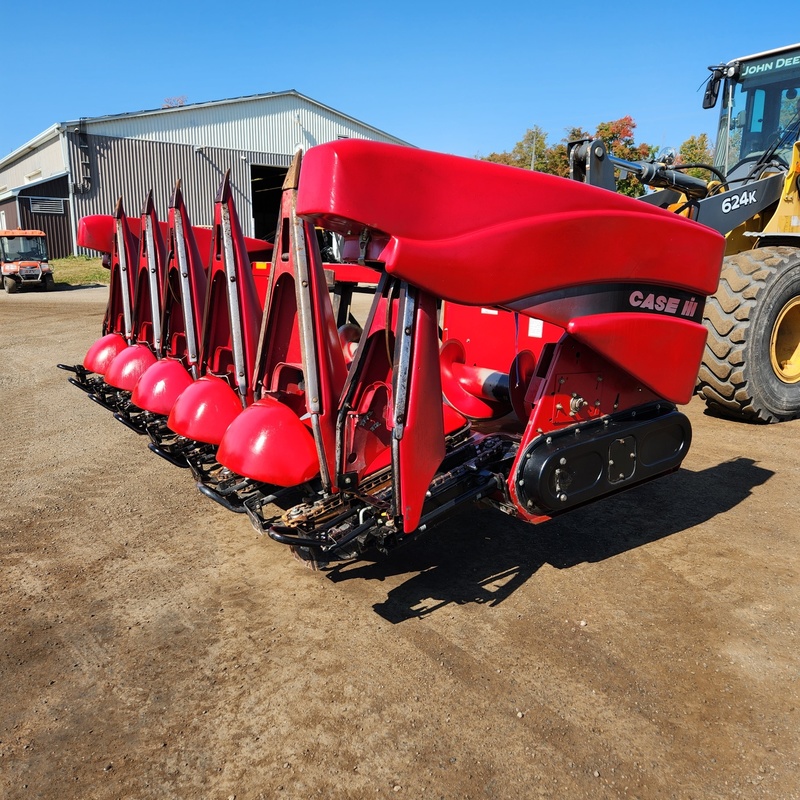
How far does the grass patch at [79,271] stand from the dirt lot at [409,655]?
19.8m

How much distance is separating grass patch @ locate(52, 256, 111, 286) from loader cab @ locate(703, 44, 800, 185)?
1959 centimetres

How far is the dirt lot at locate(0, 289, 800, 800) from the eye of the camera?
6.40 ft

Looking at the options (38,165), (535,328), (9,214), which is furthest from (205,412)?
(38,165)

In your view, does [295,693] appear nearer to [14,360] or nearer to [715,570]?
[715,570]

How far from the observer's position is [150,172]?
23188 millimetres

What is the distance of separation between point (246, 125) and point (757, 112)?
72.0ft

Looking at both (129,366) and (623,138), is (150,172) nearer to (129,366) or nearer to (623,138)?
(623,138)

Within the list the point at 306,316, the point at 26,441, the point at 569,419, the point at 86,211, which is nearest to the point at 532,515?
the point at 569,419

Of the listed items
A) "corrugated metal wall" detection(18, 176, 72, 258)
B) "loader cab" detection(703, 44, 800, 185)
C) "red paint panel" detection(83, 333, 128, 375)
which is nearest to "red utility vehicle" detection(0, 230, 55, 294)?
"corrugated metal wall" detection(18, 176, 72, 258)

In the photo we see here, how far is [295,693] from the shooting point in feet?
7.41

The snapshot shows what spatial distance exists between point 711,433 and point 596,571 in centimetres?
261

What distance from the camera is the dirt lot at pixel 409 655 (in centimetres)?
195

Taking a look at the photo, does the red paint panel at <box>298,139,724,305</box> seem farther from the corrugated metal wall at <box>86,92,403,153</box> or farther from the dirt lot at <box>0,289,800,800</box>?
the corrugated metal wall at <box>86,92,403,153</box>

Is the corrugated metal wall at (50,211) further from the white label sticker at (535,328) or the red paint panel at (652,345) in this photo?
the red paint panel at (652,345)
